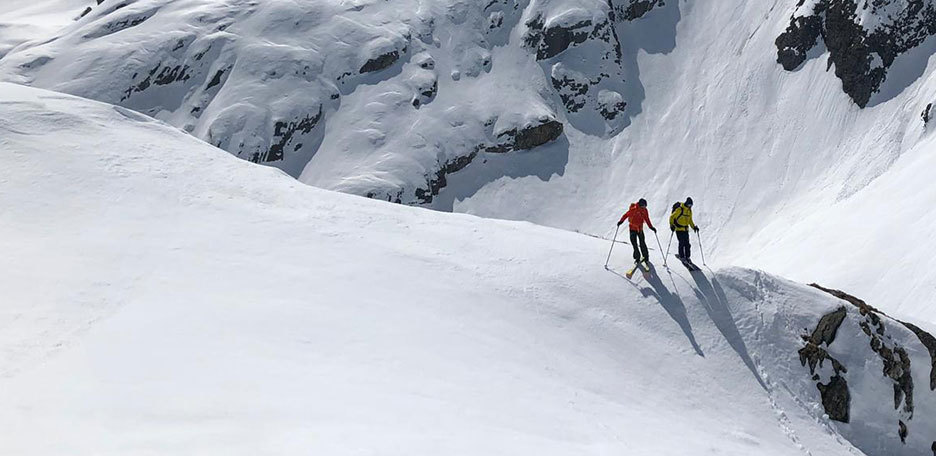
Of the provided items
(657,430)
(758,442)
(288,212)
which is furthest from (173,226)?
(758,442)

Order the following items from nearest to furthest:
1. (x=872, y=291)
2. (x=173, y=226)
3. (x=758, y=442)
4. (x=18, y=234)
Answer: (x=758, y=442), (x=18, y=234), (x=173, y=226), (x=872, y=291)

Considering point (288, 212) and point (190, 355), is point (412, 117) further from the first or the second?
point (190, 355)

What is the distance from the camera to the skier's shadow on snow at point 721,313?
19453 millimetres

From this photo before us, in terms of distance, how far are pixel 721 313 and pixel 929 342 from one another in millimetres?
5690

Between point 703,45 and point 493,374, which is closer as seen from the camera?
point 493,374

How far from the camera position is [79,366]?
12938 millimetres

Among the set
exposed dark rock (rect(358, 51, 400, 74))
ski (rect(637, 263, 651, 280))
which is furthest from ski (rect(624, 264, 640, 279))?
exposed dark rock (rect(358, 51, 400, 74))

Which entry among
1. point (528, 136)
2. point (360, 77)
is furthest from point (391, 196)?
point (360, 77)

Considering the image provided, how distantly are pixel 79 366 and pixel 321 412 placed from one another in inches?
168

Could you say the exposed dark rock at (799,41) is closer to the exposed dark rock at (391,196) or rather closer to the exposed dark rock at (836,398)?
the exposed dark rock at (391,196)

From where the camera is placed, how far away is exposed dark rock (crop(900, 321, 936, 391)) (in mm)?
20312

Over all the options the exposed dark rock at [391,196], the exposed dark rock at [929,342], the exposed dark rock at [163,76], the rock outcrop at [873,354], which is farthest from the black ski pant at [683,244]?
the exposed dark rock at [163,76]

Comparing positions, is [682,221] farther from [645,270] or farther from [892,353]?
[892,353]

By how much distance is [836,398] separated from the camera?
19.3 m
